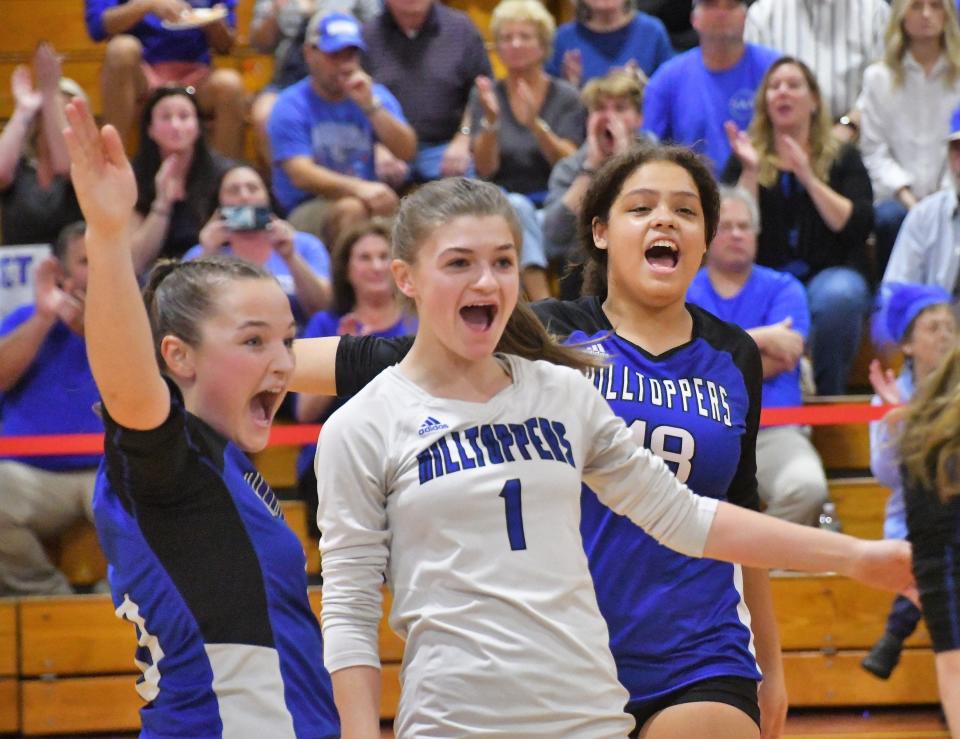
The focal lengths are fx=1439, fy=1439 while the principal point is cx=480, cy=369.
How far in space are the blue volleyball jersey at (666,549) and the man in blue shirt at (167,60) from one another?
16.0 ft

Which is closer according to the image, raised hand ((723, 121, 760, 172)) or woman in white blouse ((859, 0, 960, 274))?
raised hand ((723, 121, 760, 172))

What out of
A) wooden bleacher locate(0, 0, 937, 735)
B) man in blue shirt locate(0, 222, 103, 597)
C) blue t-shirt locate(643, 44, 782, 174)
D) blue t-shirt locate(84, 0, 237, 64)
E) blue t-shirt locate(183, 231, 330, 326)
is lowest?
wooden bleacher locate(0, 0, 937, 735)

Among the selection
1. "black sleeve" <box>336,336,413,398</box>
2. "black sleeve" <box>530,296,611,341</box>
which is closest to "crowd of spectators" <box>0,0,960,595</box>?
"black sleeve" <box>530,296,611,341</box>

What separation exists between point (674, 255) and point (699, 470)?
43cm

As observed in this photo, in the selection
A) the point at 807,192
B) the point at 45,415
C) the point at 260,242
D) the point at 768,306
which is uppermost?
the point at 807,192

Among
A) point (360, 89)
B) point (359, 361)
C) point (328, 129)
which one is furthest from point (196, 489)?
point (328, 129)

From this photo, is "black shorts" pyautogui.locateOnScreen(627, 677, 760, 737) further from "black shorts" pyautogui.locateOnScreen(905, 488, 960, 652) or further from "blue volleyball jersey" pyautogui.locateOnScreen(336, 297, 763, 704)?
"black shorts" pyautogui.locateOnScreen(905, 488, 960, 652)

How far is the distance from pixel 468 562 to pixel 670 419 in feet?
2.29

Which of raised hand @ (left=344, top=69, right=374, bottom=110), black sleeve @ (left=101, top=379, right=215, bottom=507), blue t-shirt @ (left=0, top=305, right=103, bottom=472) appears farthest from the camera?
raised hand @ (left=344, top=69, right=374, bottom=110)

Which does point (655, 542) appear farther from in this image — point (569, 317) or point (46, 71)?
point (46, 71)

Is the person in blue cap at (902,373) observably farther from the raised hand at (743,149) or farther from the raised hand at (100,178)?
the raised hand at (100,178)

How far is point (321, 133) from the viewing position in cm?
671

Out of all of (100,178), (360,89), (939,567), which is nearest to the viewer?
(100,178)

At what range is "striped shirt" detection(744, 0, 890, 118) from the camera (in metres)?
7.28
